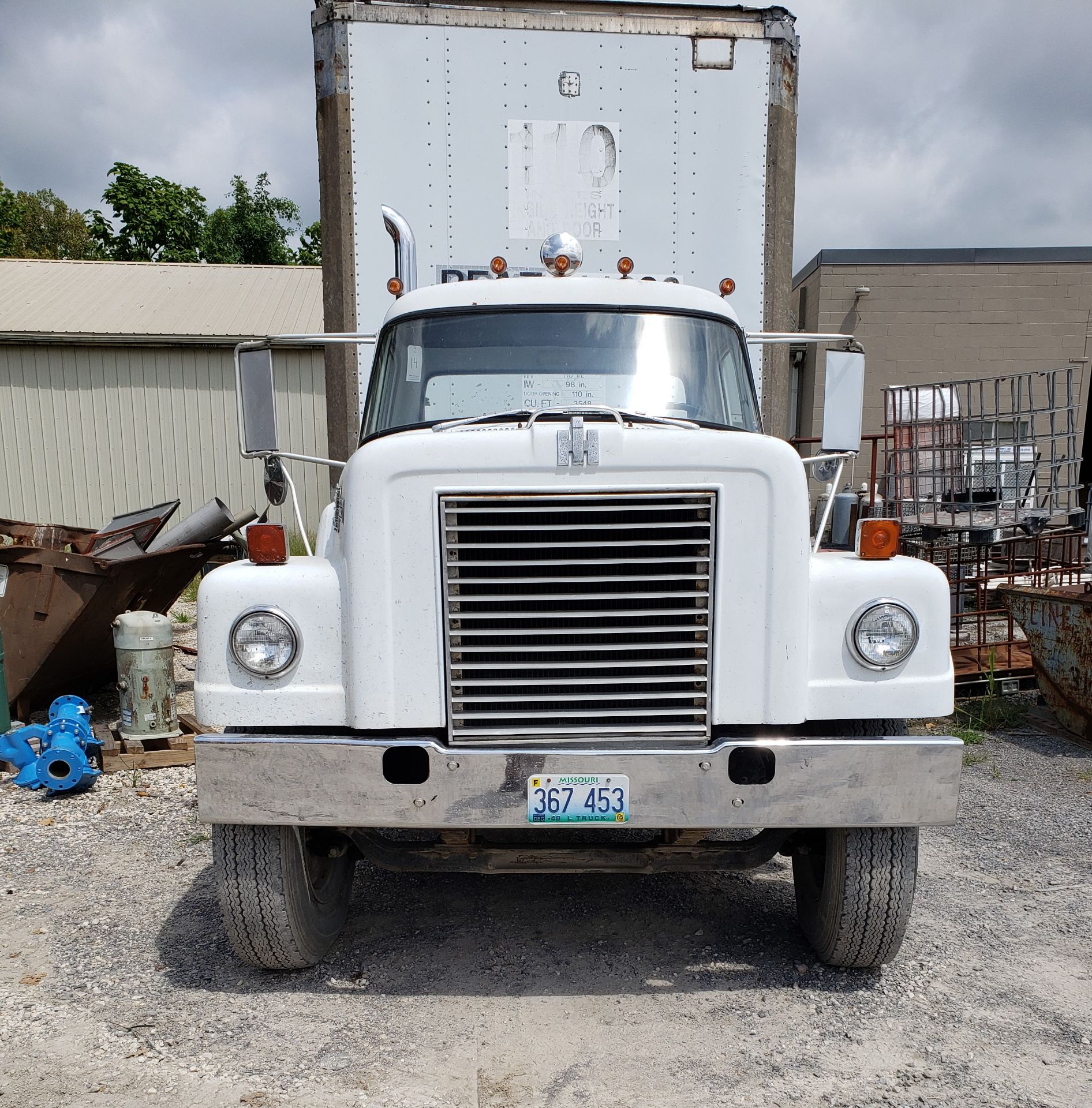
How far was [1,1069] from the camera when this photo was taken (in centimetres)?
296

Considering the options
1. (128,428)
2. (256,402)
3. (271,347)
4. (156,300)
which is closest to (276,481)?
(256,402)

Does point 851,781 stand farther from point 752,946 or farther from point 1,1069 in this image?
point 1,1069

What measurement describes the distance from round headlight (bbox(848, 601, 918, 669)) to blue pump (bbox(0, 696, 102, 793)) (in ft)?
14.5

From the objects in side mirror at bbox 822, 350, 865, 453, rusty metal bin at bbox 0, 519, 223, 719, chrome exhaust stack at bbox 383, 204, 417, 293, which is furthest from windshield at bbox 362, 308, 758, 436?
rusty metal bin at bbox 0, 519, 223, 719

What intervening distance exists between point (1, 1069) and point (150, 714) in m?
3.23

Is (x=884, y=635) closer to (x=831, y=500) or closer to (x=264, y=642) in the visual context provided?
(x=831, y=500)

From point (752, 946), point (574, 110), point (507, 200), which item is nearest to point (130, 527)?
point (507, 200)

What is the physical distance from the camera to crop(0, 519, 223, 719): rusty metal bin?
6.34m

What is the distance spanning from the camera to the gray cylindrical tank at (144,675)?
236 inches

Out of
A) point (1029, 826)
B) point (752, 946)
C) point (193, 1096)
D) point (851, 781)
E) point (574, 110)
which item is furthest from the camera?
point (574, 110)

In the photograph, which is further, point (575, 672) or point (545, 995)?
point (545, 995)

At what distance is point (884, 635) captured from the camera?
312cm

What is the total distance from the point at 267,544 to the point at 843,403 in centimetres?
226

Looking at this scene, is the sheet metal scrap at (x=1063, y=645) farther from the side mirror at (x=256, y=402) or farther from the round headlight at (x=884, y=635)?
the side mirror at (x=256, y=402)
